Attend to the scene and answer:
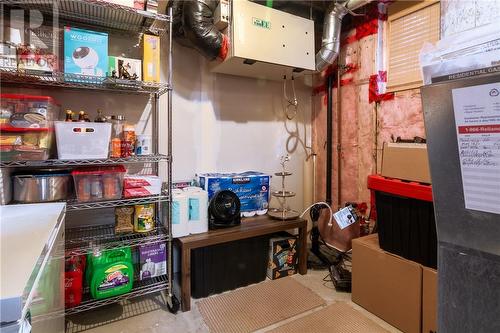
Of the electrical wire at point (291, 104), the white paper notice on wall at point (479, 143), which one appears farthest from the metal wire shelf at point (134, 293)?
the electrical wire at point (291, 104)

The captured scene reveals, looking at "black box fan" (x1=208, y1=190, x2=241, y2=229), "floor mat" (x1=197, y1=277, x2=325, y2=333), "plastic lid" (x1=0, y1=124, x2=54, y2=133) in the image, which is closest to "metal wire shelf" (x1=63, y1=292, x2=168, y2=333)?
"floor mat" (x1=197, y1=277, x2=325, y2=333)

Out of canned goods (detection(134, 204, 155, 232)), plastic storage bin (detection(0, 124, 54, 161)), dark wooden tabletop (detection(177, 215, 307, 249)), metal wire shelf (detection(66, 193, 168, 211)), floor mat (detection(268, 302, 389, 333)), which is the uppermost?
plastic storage bin (detection(0, 124, 54, 161))

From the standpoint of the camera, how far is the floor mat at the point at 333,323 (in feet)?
5.41

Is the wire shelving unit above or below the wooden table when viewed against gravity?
above

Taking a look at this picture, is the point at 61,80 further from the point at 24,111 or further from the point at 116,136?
the point at 116,136

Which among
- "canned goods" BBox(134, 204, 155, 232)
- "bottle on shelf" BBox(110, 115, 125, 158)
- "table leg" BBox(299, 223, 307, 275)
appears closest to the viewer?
"bottle on shelf" BBox(110, 115, 125, 158)

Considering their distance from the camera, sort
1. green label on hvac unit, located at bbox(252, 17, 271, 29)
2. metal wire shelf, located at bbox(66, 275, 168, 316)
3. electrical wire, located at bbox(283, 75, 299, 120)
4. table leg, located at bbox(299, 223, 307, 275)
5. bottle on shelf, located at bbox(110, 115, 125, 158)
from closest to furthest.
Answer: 1. metal wire shelf, located at bbox(66, 275, 168, 316)
2. bottle on shelf, located at bbox(110, 115, 125, 158)
3. green label on hvac unit, located at bbox(252, 17, 271, 29)
4. table leg, located at bbox(299, 223, 307, 275)
5. electrical wire, located at bbox(283, 75, 299, 120)

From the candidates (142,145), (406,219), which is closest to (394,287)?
(406,219)

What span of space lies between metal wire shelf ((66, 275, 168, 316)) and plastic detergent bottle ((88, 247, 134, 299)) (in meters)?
0.03

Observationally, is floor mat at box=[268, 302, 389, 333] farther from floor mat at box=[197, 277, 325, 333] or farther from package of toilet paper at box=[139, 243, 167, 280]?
package of toilet paper at box=[139, 243, 167, 280]

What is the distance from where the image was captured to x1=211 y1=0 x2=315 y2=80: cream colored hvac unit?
2043 mm

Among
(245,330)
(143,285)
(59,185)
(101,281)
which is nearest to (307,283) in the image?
(245,330)

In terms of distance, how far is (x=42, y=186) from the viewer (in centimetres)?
155

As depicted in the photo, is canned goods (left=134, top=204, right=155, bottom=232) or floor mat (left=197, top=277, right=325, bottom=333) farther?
canned goods (left=134, top=204, right=155, bottom=232)
